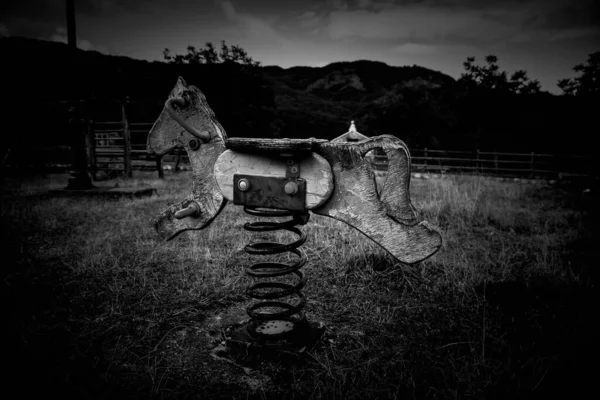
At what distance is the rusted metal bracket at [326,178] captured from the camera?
1.54 m

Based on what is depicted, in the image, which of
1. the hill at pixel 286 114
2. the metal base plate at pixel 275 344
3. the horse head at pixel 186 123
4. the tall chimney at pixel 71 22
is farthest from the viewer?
the hill at pixel 286 114

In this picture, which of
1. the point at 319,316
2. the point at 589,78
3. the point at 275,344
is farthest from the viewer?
the point at 589,78

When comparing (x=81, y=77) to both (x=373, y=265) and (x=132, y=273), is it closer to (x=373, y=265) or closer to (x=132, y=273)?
(x=132, y=273)

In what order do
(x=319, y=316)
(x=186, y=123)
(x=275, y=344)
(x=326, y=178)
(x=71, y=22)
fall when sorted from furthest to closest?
(x=71, y=22) < (x=319, y=316) < (x=275, y=344) < (x=186, y=123) < (x=326, y=178)

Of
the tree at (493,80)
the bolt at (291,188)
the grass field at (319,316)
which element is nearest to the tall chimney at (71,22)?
the grass field at (319,316)

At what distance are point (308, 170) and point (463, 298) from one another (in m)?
2.03

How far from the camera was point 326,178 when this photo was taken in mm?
1599

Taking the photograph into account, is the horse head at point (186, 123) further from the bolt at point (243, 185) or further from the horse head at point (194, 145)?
the bolt at point (243, 185)

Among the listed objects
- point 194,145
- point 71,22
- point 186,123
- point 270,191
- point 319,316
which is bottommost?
point 319,316

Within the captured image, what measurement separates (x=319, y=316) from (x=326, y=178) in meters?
1.52

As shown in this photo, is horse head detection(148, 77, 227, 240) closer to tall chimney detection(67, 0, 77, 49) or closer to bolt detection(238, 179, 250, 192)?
bolt detection(238, 179, 250, 192)

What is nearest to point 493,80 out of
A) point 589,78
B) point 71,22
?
point 589,78

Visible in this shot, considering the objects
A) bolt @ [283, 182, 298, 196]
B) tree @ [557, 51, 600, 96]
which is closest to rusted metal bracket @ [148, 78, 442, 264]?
bolt @ [283, 182, 298, 196]

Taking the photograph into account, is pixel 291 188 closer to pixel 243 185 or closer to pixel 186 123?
pixel 243 185
